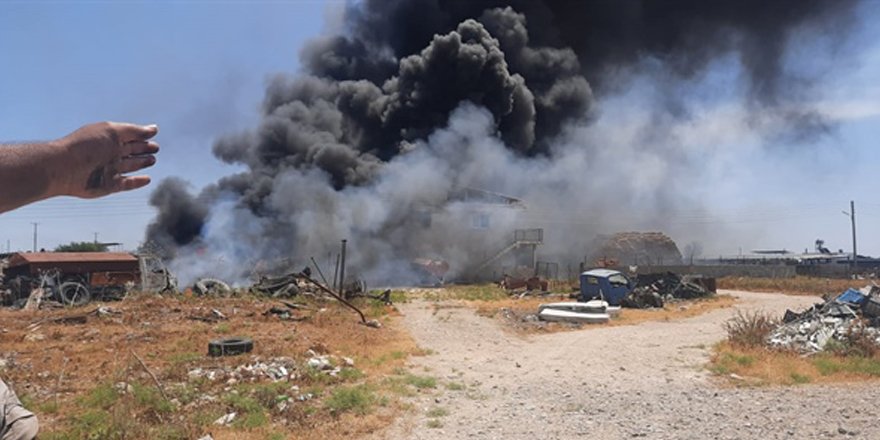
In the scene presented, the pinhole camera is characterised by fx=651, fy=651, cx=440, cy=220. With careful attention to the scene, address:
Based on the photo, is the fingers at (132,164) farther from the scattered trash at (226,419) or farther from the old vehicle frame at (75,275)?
the old vehicle frame at (75,275)

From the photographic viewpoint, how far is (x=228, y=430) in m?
7.77

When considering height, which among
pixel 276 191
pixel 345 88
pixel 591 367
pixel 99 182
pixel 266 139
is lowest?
pixel 591 367

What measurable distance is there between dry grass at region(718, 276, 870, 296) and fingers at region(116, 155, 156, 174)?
4210cm

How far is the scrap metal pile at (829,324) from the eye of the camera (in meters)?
14.5

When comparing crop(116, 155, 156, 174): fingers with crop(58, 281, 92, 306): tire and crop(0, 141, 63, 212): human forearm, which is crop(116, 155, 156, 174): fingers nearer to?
crop(0, 141, 63, 212): human forearm

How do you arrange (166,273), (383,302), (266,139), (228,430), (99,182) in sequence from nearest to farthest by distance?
(99,182) → (228,430) → (383,302) → (166,273) → (266,139)

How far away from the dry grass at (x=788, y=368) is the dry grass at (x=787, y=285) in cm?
2792

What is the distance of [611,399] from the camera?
10125 millimetres

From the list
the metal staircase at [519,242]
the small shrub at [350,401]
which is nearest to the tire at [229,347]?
the small shrub at [350,401]

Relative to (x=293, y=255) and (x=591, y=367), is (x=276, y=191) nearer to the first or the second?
(x=293, y=255)

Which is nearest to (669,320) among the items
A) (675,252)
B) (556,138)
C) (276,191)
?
(276,191)

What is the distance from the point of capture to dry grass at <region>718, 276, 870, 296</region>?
39381 mm

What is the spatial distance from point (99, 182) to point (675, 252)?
68804 millimetres

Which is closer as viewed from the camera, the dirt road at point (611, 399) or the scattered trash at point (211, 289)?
the dirt road at point (611, 399)
